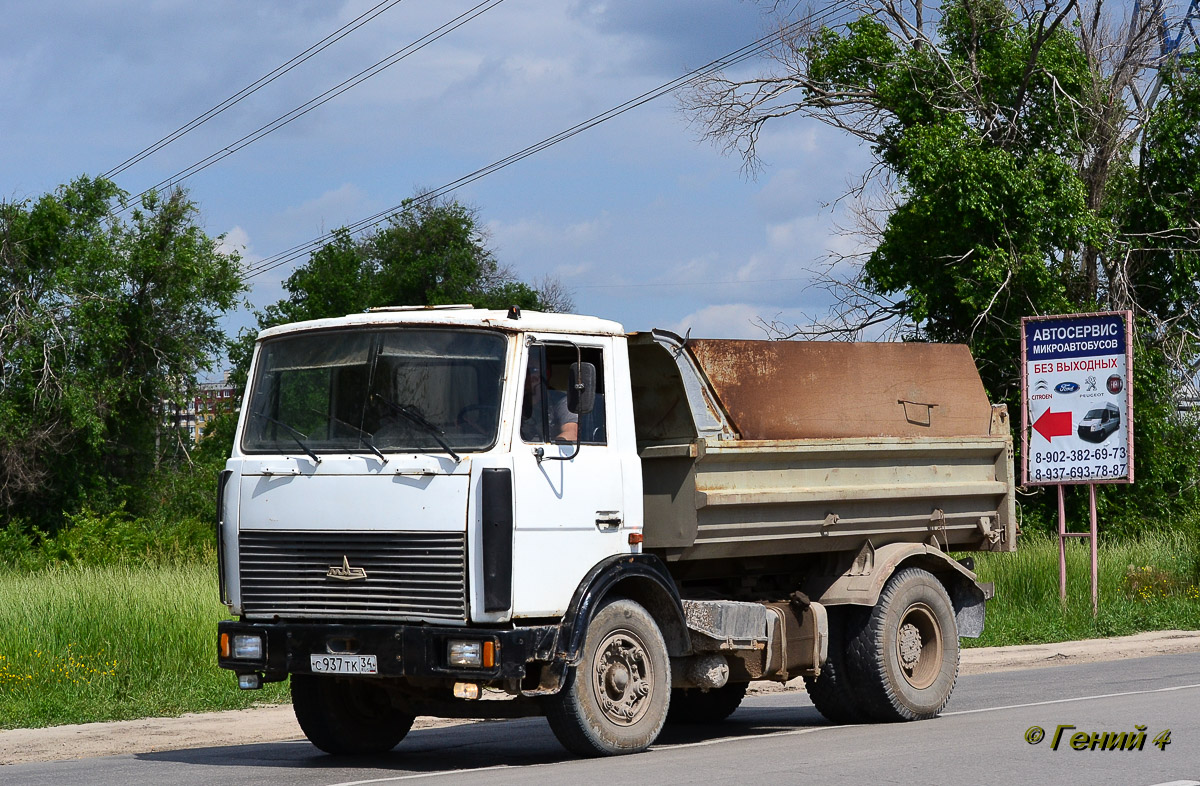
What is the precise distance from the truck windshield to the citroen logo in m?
0.68

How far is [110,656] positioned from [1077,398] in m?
12.9

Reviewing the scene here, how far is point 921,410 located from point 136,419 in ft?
104

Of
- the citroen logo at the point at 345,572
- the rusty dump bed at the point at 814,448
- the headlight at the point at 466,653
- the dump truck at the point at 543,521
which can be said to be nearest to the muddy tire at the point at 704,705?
the dump truck at the point at 543,521

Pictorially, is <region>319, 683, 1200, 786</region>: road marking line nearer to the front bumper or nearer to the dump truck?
the dump truck

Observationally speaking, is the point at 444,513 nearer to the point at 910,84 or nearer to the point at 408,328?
the point at 408,328

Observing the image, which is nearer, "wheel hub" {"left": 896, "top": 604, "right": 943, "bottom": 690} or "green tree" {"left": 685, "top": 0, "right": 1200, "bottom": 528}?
"wheel hub" {"left": 896, "top": 604, "right": 943, "bottom": 690}

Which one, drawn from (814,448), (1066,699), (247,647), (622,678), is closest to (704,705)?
(814,448)

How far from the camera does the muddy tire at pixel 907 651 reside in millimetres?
10688

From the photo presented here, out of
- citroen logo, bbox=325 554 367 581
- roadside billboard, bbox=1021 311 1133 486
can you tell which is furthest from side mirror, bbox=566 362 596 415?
roadside billboard, bbox=1021 311 1133 486

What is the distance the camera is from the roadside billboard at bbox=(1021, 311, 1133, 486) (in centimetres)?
1953

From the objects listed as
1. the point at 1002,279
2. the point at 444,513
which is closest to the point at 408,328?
the point at 444,513

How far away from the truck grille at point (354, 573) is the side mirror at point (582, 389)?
1047 mm

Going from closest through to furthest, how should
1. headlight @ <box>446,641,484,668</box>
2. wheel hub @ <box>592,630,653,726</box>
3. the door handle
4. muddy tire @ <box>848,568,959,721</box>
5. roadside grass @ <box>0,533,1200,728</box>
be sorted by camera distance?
headlight @ <box>446,641,484,668</box> → wheel hub @ <box>592,630,653,726</box> → the door handle → muddy tire @ <box>848,568,959,721</box> → roadside grass @ <box>0,533,1200,728</box>

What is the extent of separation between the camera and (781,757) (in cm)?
878
